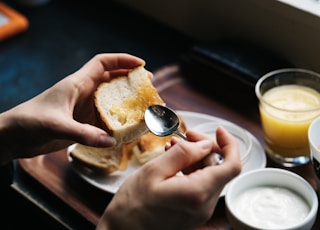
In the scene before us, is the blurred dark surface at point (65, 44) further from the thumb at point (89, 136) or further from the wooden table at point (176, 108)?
the thumb at point (89, 136)

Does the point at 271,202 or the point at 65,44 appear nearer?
the point at 271,202

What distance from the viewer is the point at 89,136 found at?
0.83 m

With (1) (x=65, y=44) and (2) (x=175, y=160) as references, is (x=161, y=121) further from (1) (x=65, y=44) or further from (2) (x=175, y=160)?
(1) (x=65, y=44)

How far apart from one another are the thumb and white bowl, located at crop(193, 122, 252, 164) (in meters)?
0.28

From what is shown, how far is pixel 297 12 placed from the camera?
3.77 ft

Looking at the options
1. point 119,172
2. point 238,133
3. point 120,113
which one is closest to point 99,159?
point 119,172

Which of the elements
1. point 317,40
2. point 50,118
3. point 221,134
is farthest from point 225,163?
point 317,40

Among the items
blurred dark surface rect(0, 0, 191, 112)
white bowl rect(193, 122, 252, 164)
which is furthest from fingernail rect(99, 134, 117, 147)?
blurred dark surface rect(0, 0, 191, 112)

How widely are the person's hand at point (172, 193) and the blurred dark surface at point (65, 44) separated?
0.42 meters

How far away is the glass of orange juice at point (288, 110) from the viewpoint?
103cm

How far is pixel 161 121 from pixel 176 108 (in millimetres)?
307

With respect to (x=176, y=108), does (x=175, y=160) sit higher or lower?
higher

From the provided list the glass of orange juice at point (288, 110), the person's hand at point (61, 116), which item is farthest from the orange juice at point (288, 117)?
the person's hand at point (61, 116)

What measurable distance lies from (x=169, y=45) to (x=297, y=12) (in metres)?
0.38
